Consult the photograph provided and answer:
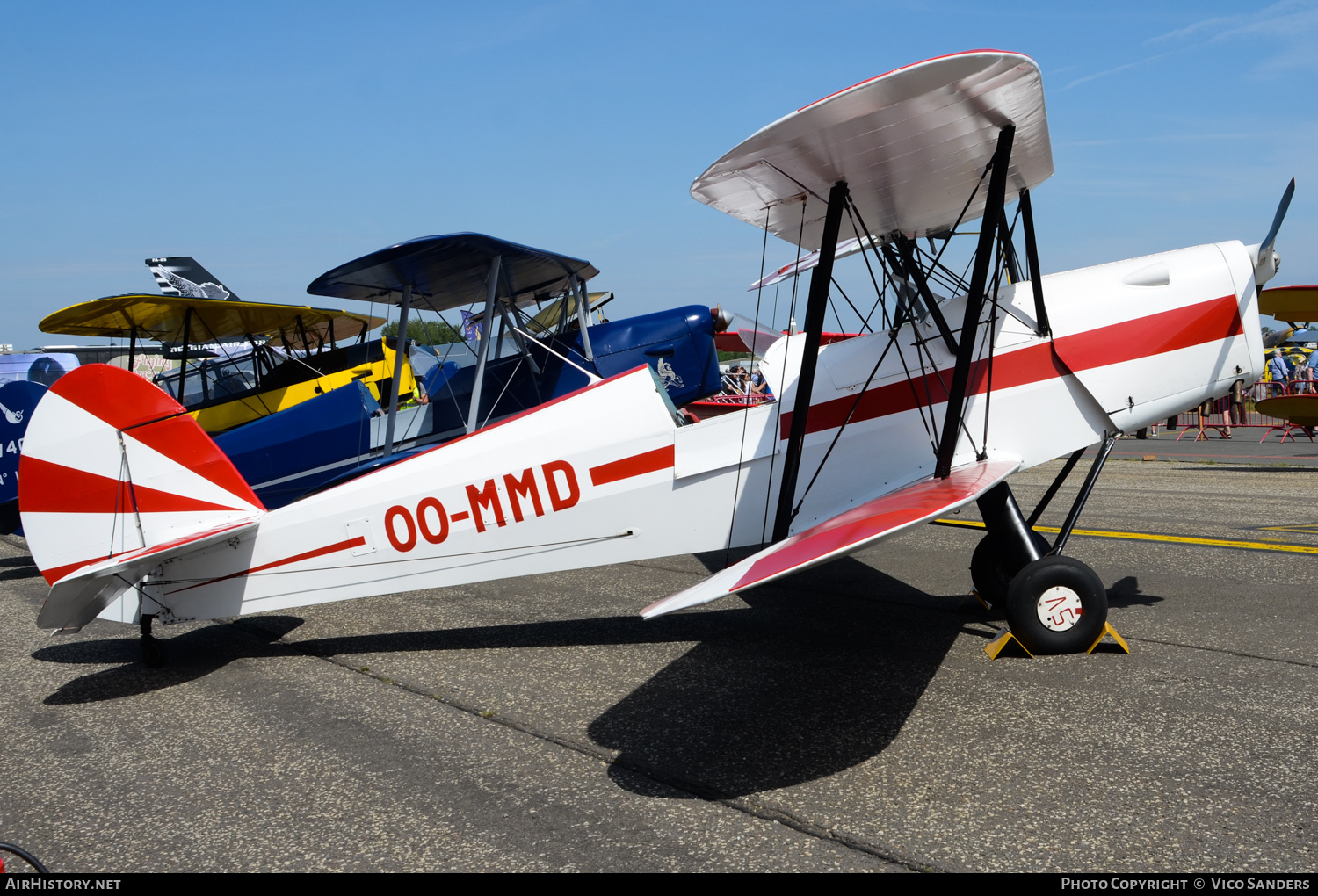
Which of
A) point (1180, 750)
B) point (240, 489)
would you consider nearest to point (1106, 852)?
point (1180, 750)

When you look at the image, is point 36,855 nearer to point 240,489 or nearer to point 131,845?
point 131,845

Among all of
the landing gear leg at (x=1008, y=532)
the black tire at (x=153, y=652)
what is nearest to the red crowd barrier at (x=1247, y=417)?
the landing gear leg at (x=1008, y=532)

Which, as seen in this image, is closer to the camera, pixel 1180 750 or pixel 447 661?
pixel 1180 750

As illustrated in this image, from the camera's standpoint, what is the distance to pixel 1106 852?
2648 millimetres

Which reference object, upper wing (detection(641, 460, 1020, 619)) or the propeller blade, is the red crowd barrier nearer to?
the propeller blade

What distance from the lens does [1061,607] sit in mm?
4523

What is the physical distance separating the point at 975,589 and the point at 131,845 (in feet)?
15.5

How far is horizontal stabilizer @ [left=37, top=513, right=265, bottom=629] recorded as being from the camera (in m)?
4.64

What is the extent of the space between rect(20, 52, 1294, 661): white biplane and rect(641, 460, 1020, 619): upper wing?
48cm

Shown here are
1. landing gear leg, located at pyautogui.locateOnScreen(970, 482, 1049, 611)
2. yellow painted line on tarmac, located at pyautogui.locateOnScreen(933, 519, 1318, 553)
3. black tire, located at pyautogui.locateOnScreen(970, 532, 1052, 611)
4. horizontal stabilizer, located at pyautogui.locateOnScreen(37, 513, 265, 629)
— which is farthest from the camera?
yellow painted line on tarmac, located at pyautogui.locateOnScreen(933, 519, 1318, 553)

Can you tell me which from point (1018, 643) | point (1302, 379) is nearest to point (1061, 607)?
point (1018, 643)

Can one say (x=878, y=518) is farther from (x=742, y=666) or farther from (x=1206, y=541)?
(x=1206, y=541)

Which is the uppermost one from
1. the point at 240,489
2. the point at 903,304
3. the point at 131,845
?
the point at 903,304

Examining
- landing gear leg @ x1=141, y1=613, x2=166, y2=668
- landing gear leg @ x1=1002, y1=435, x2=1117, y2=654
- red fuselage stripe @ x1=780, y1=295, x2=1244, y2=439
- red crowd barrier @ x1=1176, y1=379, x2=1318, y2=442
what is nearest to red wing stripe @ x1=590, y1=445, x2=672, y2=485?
red fuselage stripe @ x1=780, y1=295, x2=1244, y2=439
